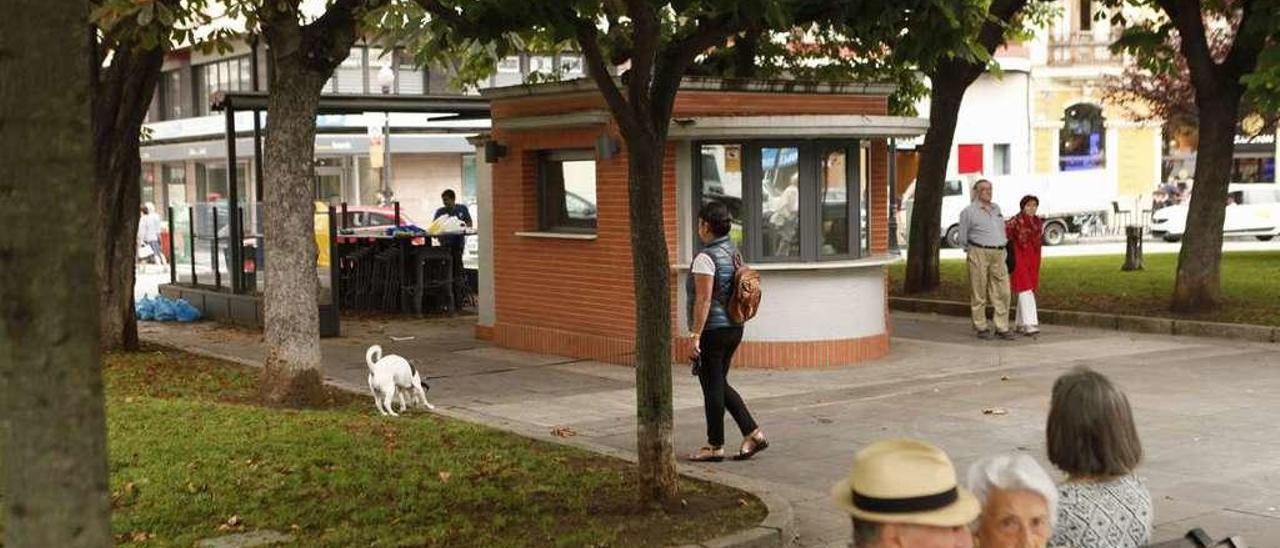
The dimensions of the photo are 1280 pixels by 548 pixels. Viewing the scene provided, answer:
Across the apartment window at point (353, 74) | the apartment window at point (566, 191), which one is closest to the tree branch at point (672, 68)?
the apartment window at point (566, 191)

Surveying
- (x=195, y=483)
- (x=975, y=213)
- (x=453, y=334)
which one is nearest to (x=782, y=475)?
(x=195, y=483)

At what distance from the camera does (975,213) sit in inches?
659

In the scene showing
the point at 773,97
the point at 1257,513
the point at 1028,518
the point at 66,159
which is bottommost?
the point at 1257,513

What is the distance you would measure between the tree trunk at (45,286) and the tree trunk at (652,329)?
4.37 m

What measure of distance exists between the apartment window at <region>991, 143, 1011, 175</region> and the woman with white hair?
48493 mm

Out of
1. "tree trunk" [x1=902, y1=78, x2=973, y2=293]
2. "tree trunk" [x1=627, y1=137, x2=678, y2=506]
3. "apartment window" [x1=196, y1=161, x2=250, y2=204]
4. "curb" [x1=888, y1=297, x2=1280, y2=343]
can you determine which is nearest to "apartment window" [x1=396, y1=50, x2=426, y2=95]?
"apartment window" [x1=196, y1=161, x2=250, y2=204]

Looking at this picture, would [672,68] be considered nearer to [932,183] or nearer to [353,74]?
[932,183]

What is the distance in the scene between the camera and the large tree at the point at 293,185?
11922 mm

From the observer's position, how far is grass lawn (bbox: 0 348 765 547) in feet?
24.9

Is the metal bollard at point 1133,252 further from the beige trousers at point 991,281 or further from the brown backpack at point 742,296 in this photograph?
the brown backpack at point 742,296

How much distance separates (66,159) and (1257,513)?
21.7ft

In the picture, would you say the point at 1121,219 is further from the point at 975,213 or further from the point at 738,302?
the point at 738,302

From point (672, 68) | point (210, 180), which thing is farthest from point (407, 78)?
point (672, 68)

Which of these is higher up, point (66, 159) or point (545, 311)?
point (66, 159)
